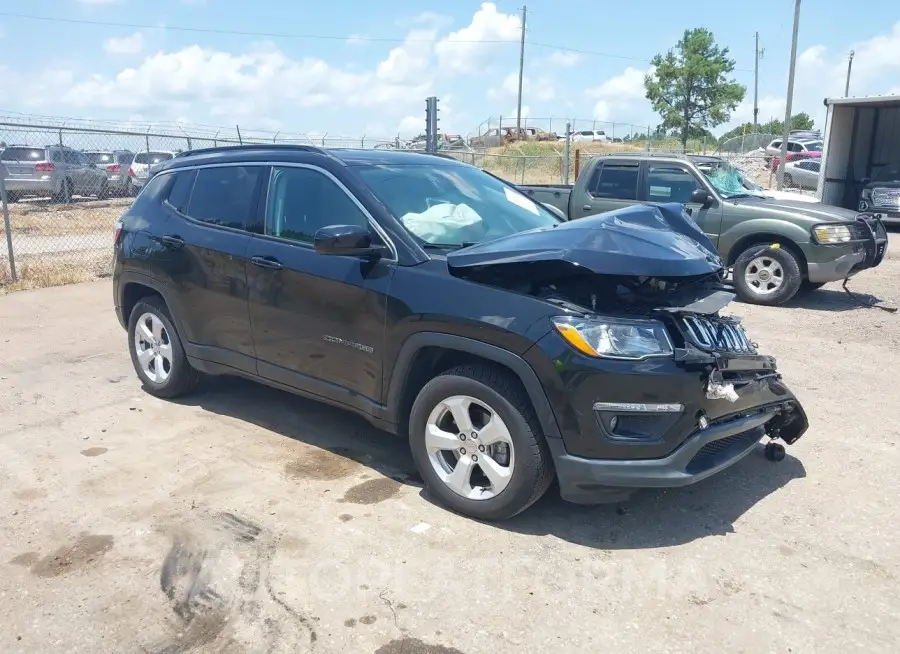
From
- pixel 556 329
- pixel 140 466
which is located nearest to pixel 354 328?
pixel 556 329

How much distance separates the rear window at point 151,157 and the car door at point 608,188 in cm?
1490

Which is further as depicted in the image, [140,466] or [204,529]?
[140,466]

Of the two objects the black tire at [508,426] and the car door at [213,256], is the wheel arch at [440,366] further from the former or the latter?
the car door at [213,256]

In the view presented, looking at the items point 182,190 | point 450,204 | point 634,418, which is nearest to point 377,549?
point 634,418

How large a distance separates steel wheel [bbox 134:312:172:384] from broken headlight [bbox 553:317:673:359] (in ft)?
10.7

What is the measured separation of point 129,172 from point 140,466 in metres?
20.3

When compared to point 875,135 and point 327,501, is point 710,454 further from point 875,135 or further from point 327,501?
point 875,135

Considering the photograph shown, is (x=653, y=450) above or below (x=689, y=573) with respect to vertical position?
above

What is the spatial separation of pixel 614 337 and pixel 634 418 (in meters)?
0.37

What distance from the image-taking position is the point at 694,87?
161ft

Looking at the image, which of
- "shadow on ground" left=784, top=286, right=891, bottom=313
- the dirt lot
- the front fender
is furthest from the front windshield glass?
the dirt lot

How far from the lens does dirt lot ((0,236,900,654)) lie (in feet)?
9.83

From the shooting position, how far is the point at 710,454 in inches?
147

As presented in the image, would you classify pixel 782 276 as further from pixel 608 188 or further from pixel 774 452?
pixel 774 452
